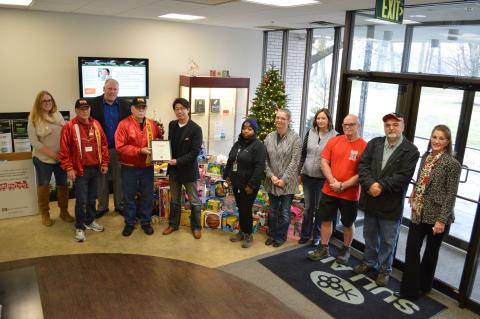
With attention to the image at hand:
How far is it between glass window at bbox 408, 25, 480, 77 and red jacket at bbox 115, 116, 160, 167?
285 cm

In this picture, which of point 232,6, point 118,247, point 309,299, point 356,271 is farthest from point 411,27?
point 118,247

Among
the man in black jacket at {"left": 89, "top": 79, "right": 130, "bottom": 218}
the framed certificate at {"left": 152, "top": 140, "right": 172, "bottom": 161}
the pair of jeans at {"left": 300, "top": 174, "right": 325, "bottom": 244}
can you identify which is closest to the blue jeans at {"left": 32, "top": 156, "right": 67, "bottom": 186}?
the man in black jacket at {"left": 89, "top": 79, "right": 130, "bottom": 218}

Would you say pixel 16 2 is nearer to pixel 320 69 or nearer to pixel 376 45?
pixel 376 45

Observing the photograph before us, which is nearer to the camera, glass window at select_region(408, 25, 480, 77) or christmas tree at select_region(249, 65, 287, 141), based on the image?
glass window at select_region(408, 25, 480, 77)

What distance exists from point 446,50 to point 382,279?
227cm

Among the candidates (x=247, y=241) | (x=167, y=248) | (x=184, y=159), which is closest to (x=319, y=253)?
(x=247, y=241)

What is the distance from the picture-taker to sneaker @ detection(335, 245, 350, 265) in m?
4.12

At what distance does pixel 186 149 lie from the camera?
167 inches

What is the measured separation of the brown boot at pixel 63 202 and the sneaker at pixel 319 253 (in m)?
2.92

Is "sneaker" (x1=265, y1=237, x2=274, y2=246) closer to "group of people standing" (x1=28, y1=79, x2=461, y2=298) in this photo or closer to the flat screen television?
"group of people standing" (x1=28, y1=79, x2=461, y2=298)

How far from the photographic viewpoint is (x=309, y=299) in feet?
11.4

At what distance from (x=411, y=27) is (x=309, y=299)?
2920 millimetres

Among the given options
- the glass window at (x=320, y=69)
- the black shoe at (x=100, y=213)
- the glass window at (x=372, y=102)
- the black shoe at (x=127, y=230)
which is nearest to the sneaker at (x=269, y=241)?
the black shoe at (x=127, y=230)

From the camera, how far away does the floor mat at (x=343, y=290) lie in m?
3.34
